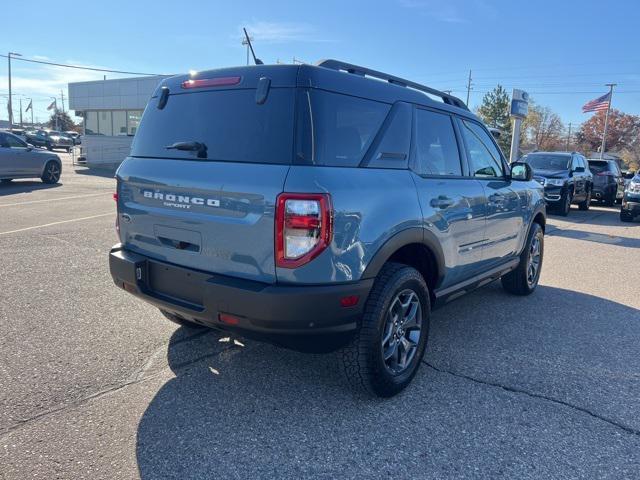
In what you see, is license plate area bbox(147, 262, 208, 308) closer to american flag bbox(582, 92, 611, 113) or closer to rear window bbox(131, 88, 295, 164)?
rear window bbox(131, 88, 295, 164)

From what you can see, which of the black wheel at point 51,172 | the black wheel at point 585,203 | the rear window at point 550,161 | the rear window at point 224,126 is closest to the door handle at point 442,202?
the rear window at point 224,126

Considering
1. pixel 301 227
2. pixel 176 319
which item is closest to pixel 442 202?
pixel 301 227

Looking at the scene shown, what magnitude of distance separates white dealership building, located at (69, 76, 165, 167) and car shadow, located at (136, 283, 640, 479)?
25.5 m

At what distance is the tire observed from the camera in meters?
2.99

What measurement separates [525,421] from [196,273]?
7.14 feet

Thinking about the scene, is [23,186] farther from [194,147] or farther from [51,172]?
[194,147]

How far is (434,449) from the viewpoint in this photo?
271 cm

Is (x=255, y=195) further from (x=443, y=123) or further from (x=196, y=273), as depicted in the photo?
(x=443, y=123)

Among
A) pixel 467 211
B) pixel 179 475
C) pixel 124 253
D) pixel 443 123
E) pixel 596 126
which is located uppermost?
pixel 596 126

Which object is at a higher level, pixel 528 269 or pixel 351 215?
pixel 351 215

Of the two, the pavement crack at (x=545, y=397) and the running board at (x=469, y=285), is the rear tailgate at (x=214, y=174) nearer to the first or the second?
the running board at (x=469, y=285)

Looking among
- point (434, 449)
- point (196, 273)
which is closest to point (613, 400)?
point (434, 449)

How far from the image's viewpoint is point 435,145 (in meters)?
3.80

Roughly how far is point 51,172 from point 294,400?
15.8m
